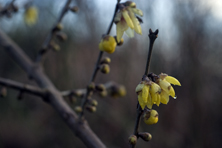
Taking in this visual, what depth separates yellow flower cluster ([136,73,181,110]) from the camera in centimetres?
86

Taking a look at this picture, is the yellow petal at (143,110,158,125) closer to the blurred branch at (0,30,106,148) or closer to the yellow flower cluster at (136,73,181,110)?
the yellow flower cluster at (136,73,181,110)

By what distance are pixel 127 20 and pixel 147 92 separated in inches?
14.7

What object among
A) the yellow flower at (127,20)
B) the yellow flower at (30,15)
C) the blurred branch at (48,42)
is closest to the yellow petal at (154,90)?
the yellow flower at (127,20)

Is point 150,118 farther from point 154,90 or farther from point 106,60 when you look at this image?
point 106,60

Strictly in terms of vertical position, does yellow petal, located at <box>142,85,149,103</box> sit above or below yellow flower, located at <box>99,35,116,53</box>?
below

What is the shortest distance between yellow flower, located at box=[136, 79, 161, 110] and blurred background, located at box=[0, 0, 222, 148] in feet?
8.25

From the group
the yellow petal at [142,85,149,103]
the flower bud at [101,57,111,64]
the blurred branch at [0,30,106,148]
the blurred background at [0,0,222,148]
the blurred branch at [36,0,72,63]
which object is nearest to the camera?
the yellow petal at [142,85,149,103]

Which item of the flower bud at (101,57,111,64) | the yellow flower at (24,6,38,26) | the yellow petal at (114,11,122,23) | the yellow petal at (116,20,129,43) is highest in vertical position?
the yellow flower at (24,6,38,26)

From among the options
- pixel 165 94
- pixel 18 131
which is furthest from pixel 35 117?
pixel 165 94

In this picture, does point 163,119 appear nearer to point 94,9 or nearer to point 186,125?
point 186,125

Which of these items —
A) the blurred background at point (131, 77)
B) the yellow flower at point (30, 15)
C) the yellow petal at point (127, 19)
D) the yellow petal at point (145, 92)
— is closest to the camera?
the yellow petal at point (145, 92)

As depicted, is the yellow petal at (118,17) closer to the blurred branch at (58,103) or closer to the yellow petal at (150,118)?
the yellow petal at (150,118)

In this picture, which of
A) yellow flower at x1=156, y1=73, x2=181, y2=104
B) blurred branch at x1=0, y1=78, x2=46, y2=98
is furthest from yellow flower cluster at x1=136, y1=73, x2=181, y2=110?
blurred branch at x1=0, y1=78, x2=46, y2=98

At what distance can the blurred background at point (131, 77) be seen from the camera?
13.1 ft
